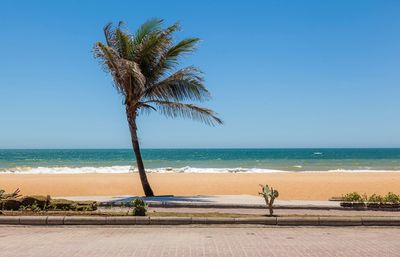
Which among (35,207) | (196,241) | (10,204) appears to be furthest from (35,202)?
(196,241)

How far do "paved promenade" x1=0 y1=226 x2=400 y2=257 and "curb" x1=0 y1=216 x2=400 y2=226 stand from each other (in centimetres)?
36

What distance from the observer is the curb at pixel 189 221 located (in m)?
11.5

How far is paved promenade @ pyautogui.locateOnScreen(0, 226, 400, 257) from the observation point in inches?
333

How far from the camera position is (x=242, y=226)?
11555mm

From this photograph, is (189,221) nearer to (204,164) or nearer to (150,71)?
(150,71)

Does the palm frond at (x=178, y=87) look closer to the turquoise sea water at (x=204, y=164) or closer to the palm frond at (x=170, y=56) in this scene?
the palm frond at (x=170, y=56)

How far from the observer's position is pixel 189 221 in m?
11.7

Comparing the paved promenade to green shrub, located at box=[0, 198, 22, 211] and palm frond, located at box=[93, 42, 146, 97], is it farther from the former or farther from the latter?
palm frond, located at box=[93, 42, 146, 97]

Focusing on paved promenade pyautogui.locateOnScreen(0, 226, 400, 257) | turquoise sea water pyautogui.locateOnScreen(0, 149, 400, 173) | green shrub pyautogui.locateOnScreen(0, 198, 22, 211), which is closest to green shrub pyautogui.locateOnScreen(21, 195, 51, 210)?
green shrub pyautogui.locateOnScreen(0, 198, 22, 211)

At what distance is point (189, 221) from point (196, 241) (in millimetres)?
2125

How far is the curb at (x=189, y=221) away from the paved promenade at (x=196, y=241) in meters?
0.36

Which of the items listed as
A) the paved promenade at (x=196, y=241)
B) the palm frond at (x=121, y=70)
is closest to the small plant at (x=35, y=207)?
→ the paved promenade at (x=196, y=241)

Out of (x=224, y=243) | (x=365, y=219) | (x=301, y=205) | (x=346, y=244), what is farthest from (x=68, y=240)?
(x=301, y=205)

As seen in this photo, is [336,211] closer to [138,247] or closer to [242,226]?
[242,226]
